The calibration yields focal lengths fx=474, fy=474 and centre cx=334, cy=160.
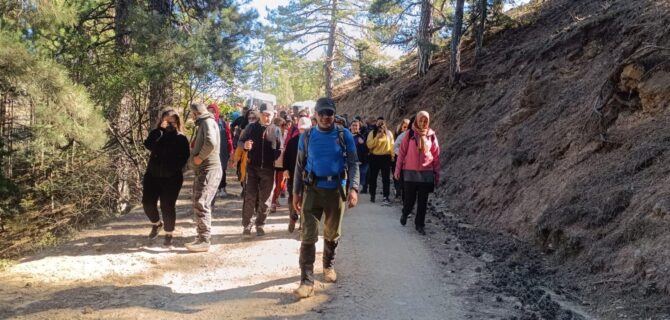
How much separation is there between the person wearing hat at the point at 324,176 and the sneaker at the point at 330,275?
479 mm

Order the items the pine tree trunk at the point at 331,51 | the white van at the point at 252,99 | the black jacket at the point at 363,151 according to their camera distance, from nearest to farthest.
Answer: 1. the black jacket at the point at 363,151
2. the white van at the point at 252,99
3. the pine tree trunk at the point at 331,51

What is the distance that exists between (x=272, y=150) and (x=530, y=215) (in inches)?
166

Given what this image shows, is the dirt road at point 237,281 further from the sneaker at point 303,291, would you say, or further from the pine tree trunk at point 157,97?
the pine tree trunk at point 157,97

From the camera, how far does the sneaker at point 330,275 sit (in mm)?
5559

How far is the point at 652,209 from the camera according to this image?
5.24 m

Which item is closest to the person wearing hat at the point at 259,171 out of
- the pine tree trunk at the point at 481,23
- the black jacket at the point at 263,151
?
the black jacket at the point at 263,151

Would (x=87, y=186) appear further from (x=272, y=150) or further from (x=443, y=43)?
(x=443, y=43)

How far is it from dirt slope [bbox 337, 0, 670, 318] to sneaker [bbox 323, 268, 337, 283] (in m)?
2.66

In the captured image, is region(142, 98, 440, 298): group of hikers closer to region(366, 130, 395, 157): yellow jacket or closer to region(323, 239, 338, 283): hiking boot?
region(323, 239, 338, 283): hiking boot

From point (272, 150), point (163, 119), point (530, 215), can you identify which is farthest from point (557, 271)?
point (163, 119)

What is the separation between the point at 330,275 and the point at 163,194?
296 cm

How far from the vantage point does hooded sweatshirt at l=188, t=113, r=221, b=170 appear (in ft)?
22.1

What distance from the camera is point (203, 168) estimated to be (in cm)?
691

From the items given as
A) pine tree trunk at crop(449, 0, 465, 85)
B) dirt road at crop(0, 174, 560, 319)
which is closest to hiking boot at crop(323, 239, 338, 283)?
dirt road at crop(0, 174, 560, 319)
